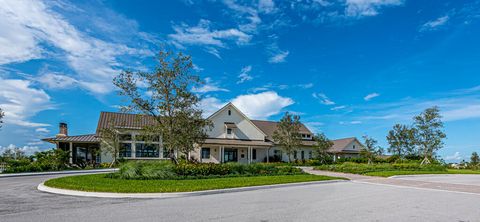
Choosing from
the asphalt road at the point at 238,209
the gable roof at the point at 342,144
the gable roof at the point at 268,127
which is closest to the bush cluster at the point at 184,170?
the asphalt road at the point at 238,209

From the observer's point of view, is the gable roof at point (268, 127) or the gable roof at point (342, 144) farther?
the gable roof at point (342, 144)

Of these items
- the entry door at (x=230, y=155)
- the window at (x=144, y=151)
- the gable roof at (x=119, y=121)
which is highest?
the gable roof at (x=119, y=121)

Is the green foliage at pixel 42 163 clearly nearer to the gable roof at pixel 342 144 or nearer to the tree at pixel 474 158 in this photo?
the gable roof at pixel 342 144

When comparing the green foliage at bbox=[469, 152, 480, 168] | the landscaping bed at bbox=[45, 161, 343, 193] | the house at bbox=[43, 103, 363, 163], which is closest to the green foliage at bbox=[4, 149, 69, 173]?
the house at bbox=[43, 103, 363, 163]

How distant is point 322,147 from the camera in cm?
3841

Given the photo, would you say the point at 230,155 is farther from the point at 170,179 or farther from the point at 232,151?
the point at 170,179

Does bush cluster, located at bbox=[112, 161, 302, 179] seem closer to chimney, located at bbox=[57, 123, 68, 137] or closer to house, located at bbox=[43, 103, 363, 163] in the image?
house, located at bbox=[43, 103, 363, 163]

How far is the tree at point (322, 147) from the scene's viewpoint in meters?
38.5

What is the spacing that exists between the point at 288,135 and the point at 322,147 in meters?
4.96

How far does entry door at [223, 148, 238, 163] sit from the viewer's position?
37.5m

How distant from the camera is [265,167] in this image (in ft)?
66.0

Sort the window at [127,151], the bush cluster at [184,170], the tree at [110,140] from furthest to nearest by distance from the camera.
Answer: the window at [127,151] < the tree at [110,140] < the bush cluster at [184,170]

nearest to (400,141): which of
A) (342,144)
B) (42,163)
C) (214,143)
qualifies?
(342,144)

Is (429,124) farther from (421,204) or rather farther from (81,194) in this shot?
(81,194)
